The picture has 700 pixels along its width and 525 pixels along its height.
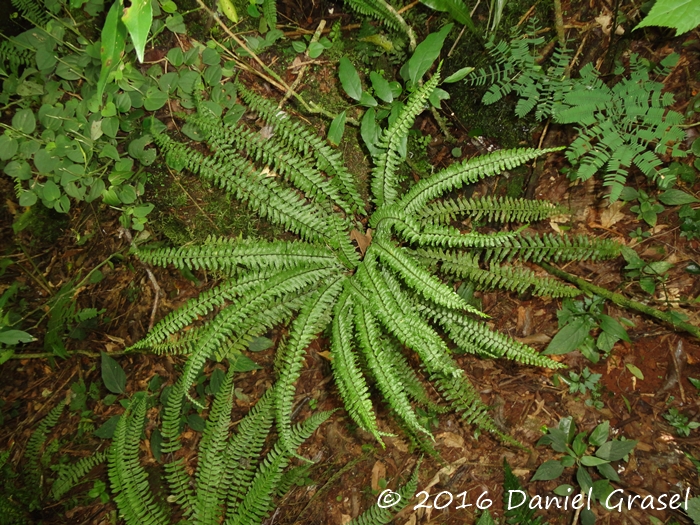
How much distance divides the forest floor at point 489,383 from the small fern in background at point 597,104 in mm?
386

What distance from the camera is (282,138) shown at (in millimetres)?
3340

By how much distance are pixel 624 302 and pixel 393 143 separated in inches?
87.6

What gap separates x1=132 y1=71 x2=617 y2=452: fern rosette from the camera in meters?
2.94

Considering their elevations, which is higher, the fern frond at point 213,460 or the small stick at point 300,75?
the small stick at point 300,75

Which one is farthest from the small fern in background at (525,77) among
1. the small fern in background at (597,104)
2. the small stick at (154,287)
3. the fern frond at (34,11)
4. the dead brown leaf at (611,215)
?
the fern frond at (34,11)

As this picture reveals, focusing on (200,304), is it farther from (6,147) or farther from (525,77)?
(525,77)

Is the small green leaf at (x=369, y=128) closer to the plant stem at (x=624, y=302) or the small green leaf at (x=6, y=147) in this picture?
the plant stem at (x=624, y=302)

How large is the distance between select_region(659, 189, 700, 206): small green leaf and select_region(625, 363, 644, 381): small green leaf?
4.55 feet

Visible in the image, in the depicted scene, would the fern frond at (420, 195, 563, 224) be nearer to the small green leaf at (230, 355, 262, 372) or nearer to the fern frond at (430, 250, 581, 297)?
the fern frond at (430, 250, 581, 297)

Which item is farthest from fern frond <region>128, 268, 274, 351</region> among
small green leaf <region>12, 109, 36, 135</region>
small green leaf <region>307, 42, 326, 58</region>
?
small green leaf <region>307, 42, 326, 58</region>

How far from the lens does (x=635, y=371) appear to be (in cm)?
374

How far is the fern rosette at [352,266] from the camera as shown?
9.64ft

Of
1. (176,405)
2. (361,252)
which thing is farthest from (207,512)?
(361,252)

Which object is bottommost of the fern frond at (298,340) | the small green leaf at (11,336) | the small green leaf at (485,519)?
the small green leaf at (485,519)
